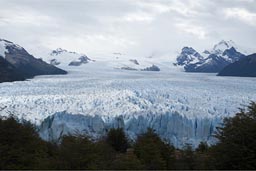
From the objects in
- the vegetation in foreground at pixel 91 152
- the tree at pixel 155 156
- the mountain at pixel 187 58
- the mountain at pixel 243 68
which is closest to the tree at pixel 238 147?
the vegetation in foreground at pixel 91 152

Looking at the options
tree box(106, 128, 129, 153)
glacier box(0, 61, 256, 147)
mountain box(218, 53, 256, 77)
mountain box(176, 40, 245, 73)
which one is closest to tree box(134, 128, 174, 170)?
tree box(106, 128, 129, 153)

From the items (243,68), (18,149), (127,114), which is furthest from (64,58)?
(18,149)

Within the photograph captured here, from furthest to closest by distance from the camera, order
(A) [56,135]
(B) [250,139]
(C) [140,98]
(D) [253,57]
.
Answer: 1. (D) [253,57]
2. (C) [140,98]
3. (A) [56,135]
4. (B) [250,139]

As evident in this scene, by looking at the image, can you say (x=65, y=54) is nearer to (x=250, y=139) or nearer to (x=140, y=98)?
(x=140, y=98)

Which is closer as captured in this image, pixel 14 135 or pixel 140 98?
pixel 14 135

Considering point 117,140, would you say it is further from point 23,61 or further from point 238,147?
point 23,61

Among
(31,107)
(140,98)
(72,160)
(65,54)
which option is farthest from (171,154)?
(65,54)
